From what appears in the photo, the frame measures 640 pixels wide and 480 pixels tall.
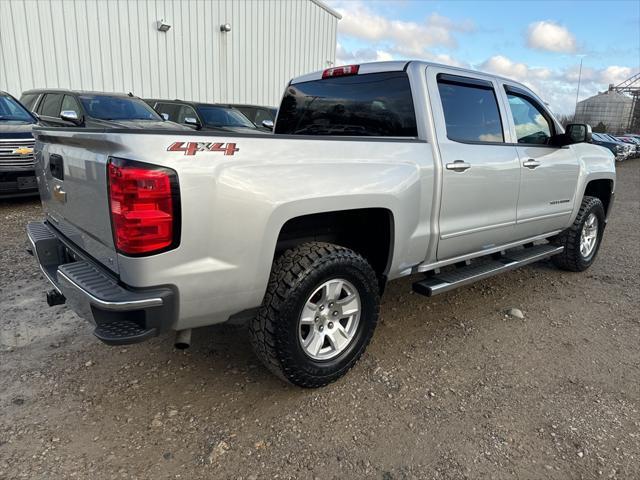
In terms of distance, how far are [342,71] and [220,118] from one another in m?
7.66

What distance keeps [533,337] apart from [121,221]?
9.95ft

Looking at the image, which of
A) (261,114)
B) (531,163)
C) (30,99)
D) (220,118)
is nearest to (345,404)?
(531,163)

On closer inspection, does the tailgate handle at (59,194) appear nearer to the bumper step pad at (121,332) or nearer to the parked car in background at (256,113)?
the bumper step pad at (121,332)

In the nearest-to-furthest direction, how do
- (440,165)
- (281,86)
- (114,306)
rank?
(114,306) → (440,165) → (281,86)

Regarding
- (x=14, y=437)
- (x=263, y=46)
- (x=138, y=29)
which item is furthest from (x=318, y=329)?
(x=263, y=46)

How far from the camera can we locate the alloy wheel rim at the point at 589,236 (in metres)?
5.13

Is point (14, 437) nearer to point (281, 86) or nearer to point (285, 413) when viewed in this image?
point (285, 413)

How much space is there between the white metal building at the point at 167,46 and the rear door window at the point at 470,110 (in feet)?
41.4

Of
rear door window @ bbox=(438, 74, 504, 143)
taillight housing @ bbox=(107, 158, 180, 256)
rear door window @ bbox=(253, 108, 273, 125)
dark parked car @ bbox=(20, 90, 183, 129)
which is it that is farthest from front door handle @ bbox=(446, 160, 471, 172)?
rear door window @ bbox=(253, 108, 273, 125)

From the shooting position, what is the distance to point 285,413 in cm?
262

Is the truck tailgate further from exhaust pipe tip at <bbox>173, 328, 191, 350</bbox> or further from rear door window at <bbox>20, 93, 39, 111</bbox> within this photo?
rear door window at <bbox>20, 93, 39, 111</bbox>

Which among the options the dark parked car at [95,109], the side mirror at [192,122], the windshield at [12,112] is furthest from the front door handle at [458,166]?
the windshield at [12,112]

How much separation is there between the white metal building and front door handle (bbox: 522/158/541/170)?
13.0 m

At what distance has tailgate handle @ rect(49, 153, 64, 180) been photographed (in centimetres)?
263
